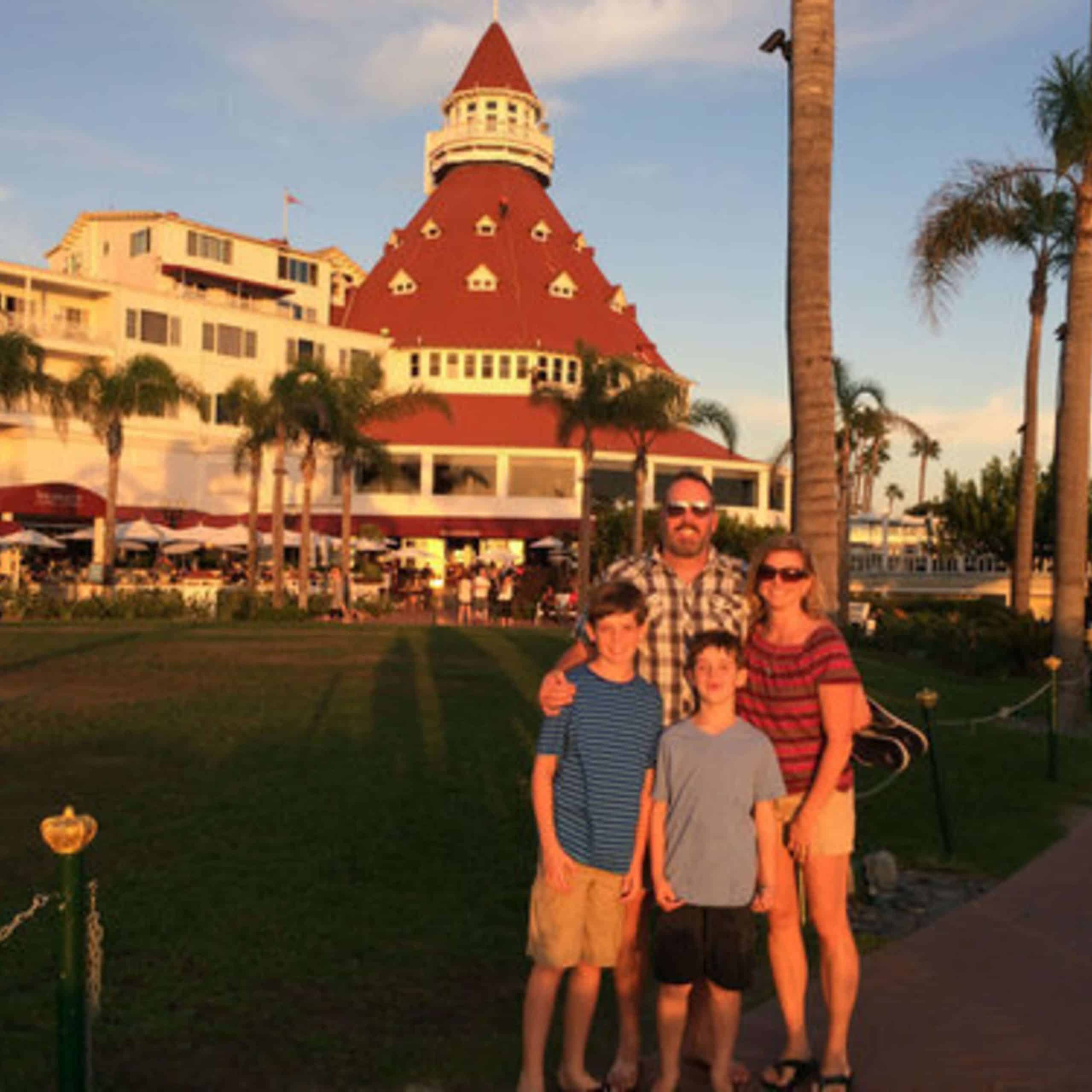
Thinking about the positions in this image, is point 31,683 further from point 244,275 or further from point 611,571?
point 244,275

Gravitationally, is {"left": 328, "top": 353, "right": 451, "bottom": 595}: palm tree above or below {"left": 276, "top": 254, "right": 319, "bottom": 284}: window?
below

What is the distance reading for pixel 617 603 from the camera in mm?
4270

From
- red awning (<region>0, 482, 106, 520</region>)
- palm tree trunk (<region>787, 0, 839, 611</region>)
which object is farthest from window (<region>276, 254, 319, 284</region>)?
palm tree trunk (<region>787, 0, 839, 611</region>)

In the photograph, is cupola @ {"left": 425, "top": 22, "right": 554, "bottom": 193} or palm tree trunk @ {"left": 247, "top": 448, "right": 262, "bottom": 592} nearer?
palm tree trunk @ {"left": 247, "top": 448, "right": 262, "bottom": 592}

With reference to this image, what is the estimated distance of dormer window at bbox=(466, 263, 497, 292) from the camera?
64.7 metres

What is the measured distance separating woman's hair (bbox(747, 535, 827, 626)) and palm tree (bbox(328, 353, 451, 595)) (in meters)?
29.5

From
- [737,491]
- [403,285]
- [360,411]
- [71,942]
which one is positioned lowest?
[71,942]

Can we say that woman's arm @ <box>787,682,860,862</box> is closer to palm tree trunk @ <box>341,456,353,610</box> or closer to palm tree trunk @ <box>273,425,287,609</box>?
palm tree trunk @ <box>273,425,287,609</box>

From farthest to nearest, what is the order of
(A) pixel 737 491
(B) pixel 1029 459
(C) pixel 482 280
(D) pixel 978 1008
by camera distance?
(C) pixel 482 280 < (A) pixel 737 491 < (B) pixel 1029 459 < (D) pixel 978 1008

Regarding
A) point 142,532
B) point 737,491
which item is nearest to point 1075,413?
point 142,532

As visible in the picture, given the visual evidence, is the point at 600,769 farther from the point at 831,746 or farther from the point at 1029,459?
the point at 1029,459

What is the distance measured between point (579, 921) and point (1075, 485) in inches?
523

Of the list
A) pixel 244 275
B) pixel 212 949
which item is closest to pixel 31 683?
pixel 212 949

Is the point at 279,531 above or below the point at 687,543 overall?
below
